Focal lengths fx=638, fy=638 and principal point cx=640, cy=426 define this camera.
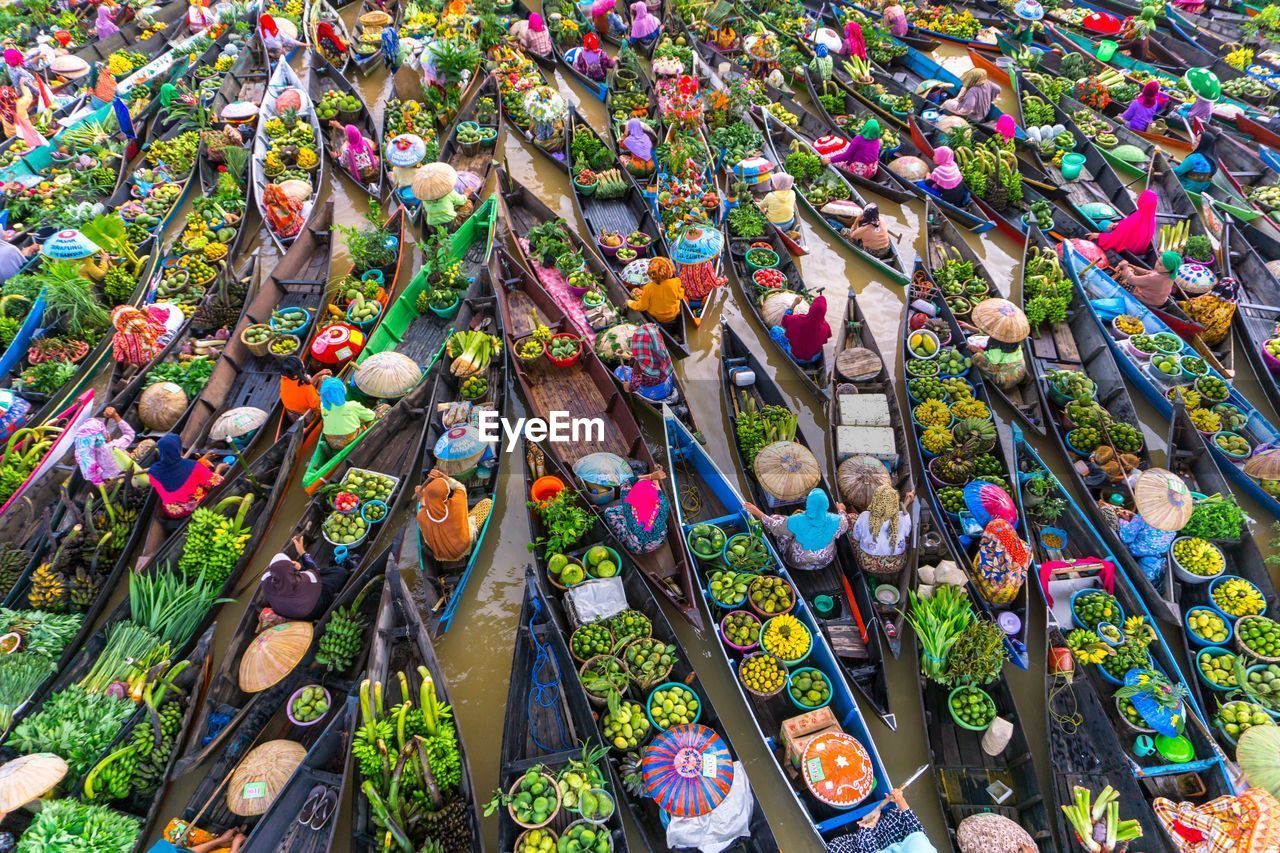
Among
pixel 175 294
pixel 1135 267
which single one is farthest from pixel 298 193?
pixel 1135 267

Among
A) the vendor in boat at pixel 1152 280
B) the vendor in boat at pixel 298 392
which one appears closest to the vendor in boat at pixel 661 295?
the vendor in boat at pixel 298 392

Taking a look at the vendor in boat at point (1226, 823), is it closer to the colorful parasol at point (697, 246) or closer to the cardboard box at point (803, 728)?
the cardboard box at point (803, 728)

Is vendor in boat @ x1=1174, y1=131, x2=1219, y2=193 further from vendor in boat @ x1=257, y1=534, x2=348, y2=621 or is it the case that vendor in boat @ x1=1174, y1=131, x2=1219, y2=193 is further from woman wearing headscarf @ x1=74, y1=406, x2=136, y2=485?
woman wearing headscarf @ x1=74, y1=406, x2=136, y2=485

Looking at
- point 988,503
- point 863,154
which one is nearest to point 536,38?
point 863,154

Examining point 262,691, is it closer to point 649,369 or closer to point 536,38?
point 649,369

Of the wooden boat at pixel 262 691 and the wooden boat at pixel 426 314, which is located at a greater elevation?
the wooden boat at pixel 426 314

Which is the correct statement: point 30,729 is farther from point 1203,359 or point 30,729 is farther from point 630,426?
point 1203,359
